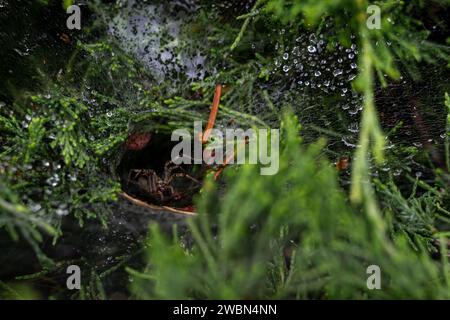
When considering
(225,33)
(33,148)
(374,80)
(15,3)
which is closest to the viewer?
(33,148)

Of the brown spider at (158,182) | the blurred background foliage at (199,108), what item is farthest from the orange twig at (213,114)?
the brown spider at (158,182)

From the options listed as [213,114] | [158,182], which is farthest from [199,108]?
[158,182]

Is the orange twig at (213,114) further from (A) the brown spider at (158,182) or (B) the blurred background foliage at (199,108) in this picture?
(A) the brown spider at (158,182)

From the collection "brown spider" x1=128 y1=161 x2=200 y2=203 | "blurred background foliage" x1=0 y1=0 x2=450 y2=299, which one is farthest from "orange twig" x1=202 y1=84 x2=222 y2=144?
"brown spider" x1=128 y1=161 x2=200 y2=203

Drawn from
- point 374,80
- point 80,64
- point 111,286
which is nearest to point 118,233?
point 111,286

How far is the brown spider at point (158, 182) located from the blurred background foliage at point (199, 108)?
14 centimetres

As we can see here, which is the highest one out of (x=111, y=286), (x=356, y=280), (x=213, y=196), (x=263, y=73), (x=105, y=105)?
(x=263, y=73)

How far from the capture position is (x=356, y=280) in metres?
0.88

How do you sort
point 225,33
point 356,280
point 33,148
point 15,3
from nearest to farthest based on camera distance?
point 356,280
point 33,148
point 15,3
point 225,33

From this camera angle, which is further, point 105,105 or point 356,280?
point 105,105

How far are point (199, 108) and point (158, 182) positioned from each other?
0.39 metres
